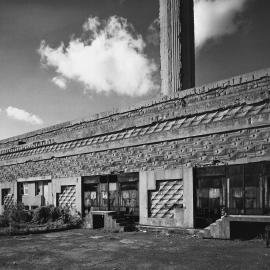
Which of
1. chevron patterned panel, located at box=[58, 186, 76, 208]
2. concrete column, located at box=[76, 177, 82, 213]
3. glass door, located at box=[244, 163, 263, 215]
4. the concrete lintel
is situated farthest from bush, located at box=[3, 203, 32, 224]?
glass door, located at box=[244, 163, 263, 215]

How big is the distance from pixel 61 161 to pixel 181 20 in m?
15.0

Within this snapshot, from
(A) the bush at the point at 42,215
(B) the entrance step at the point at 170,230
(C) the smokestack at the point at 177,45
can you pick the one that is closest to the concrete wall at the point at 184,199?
(B) the entrance step at the point at 170,230

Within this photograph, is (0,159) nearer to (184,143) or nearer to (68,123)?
(68,123)

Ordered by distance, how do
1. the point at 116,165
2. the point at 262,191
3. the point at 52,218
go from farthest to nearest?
the point at 52,218 < the point at 116,165 < the point at 262,191

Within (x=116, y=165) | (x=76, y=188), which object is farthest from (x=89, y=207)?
(x=116, y=165)

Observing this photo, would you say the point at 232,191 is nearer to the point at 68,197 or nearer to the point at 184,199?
the point at 184,199

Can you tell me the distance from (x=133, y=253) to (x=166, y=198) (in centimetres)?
521

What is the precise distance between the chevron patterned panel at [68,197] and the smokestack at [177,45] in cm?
1084

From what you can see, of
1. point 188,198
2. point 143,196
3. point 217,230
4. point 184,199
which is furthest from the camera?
point 143,196

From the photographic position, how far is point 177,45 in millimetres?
26188

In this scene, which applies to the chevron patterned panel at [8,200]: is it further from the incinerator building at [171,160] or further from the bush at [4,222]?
the bush at [4,222]

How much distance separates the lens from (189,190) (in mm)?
13844

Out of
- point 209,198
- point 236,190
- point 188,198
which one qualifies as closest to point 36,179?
point 188,198

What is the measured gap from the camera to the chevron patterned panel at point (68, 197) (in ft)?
64.7
